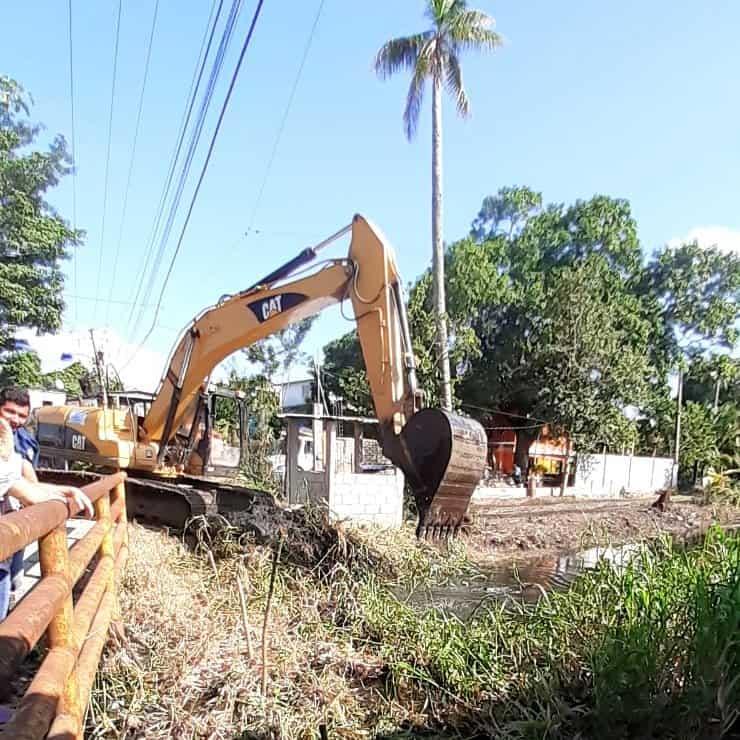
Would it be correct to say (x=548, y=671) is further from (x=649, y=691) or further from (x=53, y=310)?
(x=53, y=310)

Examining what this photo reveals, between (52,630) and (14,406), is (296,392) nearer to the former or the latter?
(14,406)

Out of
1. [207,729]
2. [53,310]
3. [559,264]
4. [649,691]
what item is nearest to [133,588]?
[207,729]

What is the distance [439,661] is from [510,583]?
176 inches

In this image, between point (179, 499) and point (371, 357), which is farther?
point (179, 499)

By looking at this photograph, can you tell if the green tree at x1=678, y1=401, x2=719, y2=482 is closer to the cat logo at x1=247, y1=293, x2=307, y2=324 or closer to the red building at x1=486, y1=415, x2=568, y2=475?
the red building at x1=486, y1=415, x2=568, y2=475

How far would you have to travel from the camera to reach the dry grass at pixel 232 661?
3186 mm

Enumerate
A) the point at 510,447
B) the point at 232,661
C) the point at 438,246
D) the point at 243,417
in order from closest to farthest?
the point at 232,661 → the point at 243,417 → the point at 438,246 → the point at 510,447

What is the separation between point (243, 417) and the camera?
395 inches

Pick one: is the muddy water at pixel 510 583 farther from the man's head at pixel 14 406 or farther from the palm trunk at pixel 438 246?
the palm trunk at pixel 438 246

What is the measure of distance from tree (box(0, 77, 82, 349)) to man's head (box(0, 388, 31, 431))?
1708 cm

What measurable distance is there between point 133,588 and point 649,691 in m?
3.44

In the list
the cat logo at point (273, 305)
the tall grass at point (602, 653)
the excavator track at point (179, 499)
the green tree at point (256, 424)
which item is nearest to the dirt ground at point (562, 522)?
the tall grass at point (602, 653)

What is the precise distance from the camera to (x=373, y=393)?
6543mm

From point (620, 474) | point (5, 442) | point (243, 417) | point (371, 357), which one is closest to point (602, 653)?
point (5, 442)
